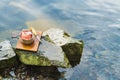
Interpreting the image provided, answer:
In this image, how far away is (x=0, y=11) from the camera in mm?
14281

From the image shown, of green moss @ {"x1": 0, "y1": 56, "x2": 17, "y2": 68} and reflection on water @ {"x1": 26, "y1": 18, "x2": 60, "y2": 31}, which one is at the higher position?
green moss @ {"x1": 0, "y1": 56, "x2": 17, "y2": 68}

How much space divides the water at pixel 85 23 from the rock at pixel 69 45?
0.35m

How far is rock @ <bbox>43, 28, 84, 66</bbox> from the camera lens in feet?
31.4

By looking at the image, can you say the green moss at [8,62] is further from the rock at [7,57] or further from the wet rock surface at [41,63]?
the wet rock surface at [41,63]

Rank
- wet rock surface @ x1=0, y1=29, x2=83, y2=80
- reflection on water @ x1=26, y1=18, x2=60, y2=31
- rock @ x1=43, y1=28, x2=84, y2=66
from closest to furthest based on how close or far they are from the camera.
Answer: wet rock surface @ x1=0, y1=29, x2=83, y2=80 < rock @ x1=43, y1=28, x2=84, y2=66 < reflection on water @ x1=26, y1=18, x2=60, y2=31

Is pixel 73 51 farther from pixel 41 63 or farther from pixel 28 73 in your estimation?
pixel 28 73

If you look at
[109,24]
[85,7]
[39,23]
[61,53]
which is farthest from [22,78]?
[85,7]

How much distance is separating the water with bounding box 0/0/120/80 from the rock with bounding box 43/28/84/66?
1.14ft

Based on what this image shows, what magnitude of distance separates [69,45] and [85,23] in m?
5.13

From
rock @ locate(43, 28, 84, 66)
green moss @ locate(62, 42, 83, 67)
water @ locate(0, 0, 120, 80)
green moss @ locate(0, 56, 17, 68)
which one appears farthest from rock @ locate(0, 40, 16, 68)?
water @ locate(0, 0, 120, 80)

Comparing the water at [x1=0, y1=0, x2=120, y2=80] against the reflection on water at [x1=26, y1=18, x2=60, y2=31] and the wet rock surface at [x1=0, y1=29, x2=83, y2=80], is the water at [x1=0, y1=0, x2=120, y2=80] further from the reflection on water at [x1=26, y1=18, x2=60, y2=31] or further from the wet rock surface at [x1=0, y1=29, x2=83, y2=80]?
the wet rock surface at [x1=0, y1=29, x2=83, y2=80]

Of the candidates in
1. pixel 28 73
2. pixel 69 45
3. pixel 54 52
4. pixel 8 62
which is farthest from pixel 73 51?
pixel 8 62

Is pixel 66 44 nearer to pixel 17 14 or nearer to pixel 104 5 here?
pixel 17 14

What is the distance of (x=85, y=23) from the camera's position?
47.3 feet
